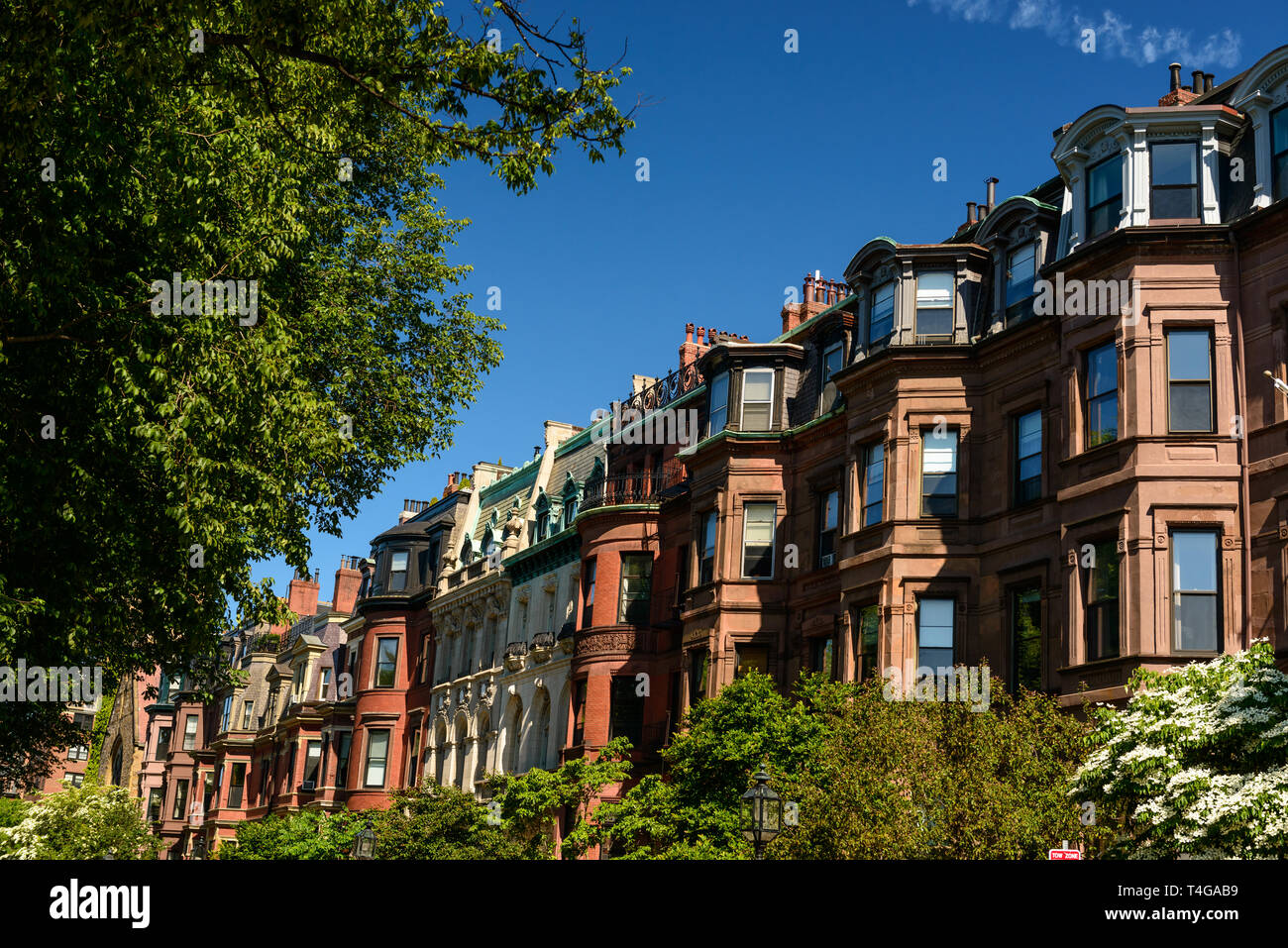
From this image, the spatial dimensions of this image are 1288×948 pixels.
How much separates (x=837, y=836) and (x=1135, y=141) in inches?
586

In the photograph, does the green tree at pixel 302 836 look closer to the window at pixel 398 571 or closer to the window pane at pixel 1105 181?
the window at pixel 398 571

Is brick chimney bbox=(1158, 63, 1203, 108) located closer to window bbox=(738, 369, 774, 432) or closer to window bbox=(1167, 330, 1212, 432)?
window bbox=(1167, 330, 1212, 432)

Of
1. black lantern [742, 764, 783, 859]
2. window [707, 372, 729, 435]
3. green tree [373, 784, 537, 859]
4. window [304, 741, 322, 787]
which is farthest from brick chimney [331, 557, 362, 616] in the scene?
black lantern [742, 764, 783, 859]

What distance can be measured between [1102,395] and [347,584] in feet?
201

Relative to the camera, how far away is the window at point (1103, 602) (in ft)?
81.9

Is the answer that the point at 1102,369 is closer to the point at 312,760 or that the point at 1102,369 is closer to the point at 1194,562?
the point at 1194,562

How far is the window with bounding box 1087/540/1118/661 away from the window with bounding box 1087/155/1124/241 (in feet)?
21.6

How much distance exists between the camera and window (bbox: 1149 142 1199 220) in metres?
26.3

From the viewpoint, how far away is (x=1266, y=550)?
23.6 m

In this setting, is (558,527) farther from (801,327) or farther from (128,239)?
(128,239)

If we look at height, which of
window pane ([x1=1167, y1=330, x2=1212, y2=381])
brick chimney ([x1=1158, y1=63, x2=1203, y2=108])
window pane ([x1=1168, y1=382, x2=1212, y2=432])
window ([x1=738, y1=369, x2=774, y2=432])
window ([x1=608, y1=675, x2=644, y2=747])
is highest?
brick chimney ([x1=1158, y1=63, x2=1203, y2=108])

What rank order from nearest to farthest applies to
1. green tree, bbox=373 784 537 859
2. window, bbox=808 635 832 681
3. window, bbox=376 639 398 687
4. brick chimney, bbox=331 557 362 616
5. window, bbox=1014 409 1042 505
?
window, bbox=1014 409 1042 505 < window, bbox=808 635 832 681 < green tree, bbox=373 784 537 859 < window, bbox=376 639 398 687 < brick chimney, bbox=331 557 362 616

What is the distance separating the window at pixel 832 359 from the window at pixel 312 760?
139 ft
